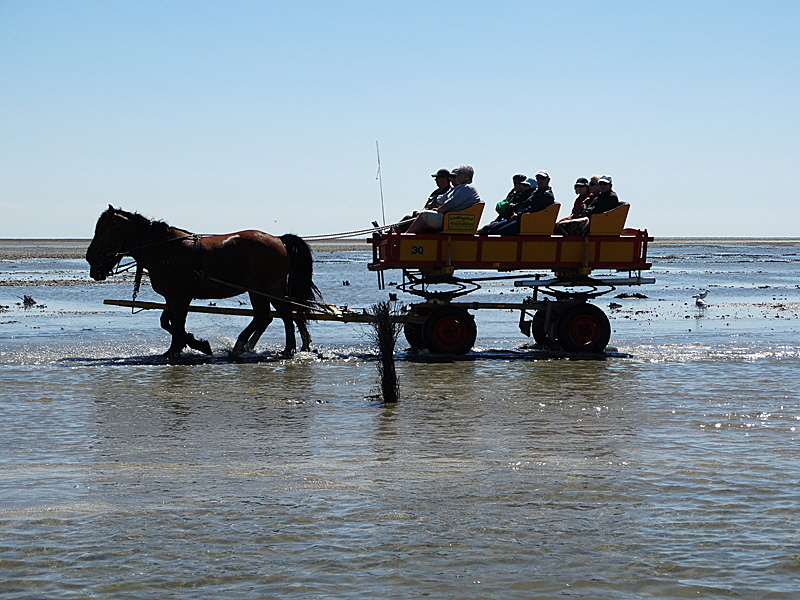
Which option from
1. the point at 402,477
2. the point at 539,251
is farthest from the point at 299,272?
the point at 402,477

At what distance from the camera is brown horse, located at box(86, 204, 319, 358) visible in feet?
47.0

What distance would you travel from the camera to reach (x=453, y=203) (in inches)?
557

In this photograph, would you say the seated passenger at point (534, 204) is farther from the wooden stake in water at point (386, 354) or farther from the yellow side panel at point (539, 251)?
the wooden stake in water at point (386, 354)

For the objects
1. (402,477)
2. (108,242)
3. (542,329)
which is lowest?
(402,477)

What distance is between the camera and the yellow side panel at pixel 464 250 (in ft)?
46.4

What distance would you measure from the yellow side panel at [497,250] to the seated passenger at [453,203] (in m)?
0.60

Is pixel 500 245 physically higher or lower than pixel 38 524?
higher

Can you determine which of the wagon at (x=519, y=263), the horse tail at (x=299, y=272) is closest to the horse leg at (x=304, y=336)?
the horse tail at (x=299, y=272)

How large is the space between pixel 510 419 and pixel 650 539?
153 inches

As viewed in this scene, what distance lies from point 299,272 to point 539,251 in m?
3.38

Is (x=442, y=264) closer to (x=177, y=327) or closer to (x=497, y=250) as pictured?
(x=497, y=250)

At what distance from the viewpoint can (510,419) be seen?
9641mm

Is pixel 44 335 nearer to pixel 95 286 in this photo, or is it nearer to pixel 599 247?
pixel 599 247

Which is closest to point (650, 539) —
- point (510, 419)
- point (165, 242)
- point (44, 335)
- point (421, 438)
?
point (421, 438)
